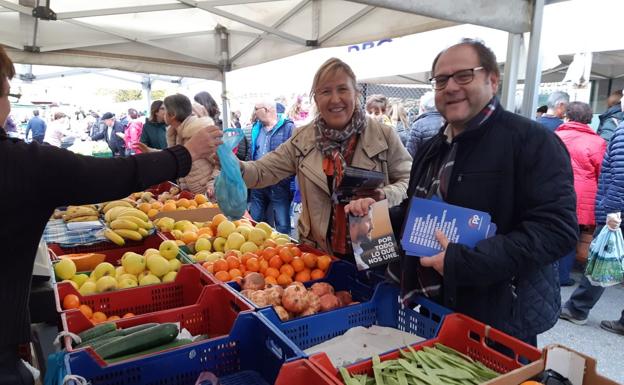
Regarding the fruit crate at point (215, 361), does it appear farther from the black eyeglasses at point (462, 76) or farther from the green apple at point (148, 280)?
the black eyeglasses at point (462, 76)

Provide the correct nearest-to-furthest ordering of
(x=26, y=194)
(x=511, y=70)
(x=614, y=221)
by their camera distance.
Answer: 1. (x=26, y=194)
2. (x=511, y=70)
3. (x=614, y=221)

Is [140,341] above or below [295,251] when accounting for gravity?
below

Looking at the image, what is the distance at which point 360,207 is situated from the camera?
6.03 feet

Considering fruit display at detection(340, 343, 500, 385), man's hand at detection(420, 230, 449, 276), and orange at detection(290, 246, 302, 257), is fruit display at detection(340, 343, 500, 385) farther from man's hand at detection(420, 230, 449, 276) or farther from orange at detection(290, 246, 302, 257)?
orange at detection(290, 246, 302, 257)

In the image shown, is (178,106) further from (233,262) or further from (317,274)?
(317,274)

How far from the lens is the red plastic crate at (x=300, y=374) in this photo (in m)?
1.25

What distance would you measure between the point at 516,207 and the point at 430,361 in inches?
24.6

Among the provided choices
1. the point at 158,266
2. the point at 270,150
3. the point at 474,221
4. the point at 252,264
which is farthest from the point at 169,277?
the point at 270,150

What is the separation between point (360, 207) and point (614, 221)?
3.33 metres

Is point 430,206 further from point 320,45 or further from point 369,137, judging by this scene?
point 320,45

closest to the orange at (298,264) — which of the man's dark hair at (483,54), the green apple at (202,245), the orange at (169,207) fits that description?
the green apple at (202,245)

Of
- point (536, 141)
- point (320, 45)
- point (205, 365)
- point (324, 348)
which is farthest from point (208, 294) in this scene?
point (320, 45)

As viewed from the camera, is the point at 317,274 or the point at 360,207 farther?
the point at 317,274

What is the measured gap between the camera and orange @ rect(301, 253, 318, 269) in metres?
2.32
